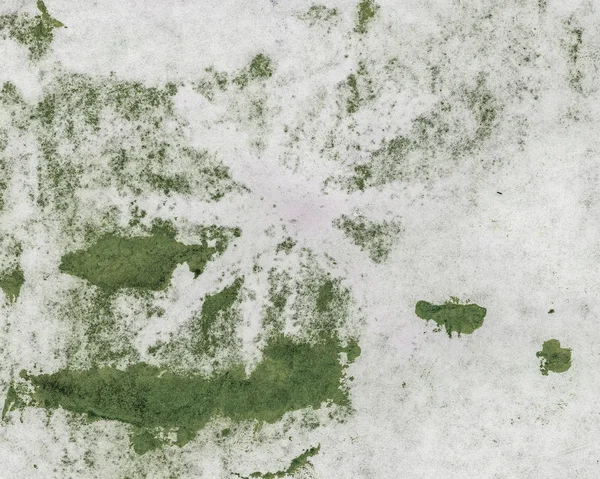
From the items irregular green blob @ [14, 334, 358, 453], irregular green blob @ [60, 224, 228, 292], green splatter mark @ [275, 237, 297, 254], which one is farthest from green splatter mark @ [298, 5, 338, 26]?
irregular green blob @ [14, 334, 358, 453]

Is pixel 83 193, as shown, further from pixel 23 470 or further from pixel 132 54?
pixel 23 470

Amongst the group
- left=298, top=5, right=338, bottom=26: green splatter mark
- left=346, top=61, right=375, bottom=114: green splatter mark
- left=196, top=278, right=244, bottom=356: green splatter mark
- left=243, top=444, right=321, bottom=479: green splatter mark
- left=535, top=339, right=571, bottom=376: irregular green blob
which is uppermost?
left=298, top=5, right=338, bottom=26: green splatter mark

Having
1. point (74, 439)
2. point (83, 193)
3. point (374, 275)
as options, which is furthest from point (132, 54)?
point (74, 439)

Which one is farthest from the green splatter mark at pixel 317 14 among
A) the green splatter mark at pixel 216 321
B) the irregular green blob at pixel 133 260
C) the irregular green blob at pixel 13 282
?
the irregular green blob at pixel 13 282

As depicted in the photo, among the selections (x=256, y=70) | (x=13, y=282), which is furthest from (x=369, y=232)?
(x=13, y=282)

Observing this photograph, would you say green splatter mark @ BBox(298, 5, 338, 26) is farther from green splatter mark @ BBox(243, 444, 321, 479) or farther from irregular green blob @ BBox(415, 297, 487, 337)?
green splatter mark @ BBox(243, 444, 321, 479)

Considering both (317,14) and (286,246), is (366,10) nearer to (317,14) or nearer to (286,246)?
(317,14)
